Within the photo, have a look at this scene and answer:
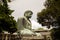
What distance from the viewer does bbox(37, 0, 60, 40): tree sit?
447 inches

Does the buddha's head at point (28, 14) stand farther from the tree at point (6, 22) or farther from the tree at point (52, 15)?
the tree at point (6, 22)

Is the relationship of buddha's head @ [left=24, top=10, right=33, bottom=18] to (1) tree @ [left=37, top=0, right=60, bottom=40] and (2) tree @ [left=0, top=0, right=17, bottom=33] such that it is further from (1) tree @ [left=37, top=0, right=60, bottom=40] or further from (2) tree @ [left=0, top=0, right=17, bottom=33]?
(2) tree @ [left=0, top=0, right=17, bottom=33]

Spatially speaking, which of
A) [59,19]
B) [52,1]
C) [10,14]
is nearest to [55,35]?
[59,19]

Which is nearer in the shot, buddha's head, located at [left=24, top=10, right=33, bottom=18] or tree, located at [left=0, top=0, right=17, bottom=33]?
tree, located at [left=0, top=0, right=17, bottom=33]

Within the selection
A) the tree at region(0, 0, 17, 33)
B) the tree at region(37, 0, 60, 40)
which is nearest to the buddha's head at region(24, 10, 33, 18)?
the tree at region(37, 0, 60, 40)

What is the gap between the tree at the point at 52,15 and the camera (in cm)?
1135

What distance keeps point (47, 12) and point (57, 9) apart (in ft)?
4.57

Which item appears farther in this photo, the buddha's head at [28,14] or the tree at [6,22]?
the buddha's head at [28,14]

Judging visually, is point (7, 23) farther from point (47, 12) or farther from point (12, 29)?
point (47, 12)

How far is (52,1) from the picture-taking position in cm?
1148

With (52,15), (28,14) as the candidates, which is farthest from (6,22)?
(52,15)

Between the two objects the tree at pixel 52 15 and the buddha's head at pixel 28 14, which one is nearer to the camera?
the tree at pixel 52 15

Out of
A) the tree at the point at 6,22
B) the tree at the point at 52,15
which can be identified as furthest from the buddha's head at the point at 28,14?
the tree at the point at 6,22

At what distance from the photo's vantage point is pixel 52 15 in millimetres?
12445
